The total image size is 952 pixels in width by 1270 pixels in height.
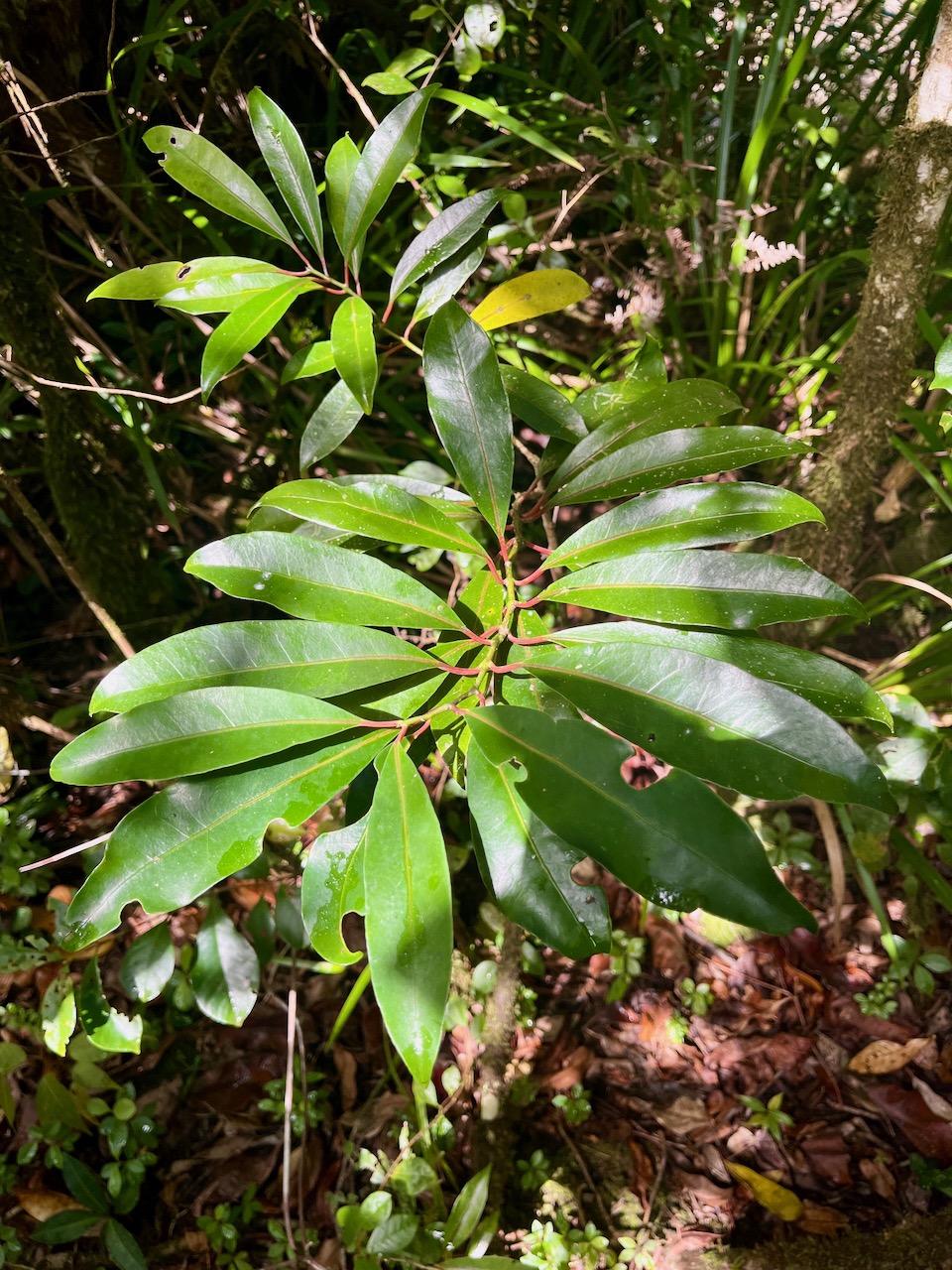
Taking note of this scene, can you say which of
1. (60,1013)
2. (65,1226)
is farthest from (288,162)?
(65,1226)

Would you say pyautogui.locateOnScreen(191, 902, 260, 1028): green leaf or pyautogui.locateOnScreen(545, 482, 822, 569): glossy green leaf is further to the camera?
pyautogui.locateOnScreen(191, 902, 260, 1028): green leaf

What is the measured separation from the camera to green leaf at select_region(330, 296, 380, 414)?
0.69m

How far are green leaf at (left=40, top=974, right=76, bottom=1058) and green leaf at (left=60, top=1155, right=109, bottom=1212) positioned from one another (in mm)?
254

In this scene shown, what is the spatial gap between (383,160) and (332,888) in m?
0.72

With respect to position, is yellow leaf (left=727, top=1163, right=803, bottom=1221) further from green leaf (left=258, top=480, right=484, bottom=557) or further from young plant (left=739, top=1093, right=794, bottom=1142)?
green leaf (left=258, top=480, right=484, bottom=557)

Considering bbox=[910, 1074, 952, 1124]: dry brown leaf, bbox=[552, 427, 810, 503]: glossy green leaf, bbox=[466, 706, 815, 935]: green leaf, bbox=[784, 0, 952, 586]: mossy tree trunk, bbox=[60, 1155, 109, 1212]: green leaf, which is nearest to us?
bbox=[466, 706, 815, 935]: green leaf

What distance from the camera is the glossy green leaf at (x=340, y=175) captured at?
0.77 meters

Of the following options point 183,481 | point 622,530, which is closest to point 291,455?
point 183,481

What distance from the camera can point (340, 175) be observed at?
0.78 metres

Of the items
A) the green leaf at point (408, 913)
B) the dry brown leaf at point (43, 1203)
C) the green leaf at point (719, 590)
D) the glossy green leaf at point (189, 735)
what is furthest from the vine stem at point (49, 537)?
the dry brown leaf at point (43, 1203)

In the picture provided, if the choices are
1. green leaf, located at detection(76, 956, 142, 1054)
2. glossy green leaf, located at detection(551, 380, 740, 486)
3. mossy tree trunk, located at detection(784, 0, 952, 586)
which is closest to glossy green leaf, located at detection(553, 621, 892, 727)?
glossy green leaf, located at detection(551, 380, 740, 486)

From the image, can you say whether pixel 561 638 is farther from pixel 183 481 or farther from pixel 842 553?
pixel 183 481

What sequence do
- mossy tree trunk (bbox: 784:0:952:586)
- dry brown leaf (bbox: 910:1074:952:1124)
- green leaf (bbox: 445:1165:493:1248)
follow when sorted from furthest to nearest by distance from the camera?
dry brown leaf (bbox: 910:1074:952:1124) < green leaf (bbox: 445:1165:493:1248) < mossy tree trunk (bbox: 784:0:952:586)

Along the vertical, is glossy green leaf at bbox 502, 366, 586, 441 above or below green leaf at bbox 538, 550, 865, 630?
above
